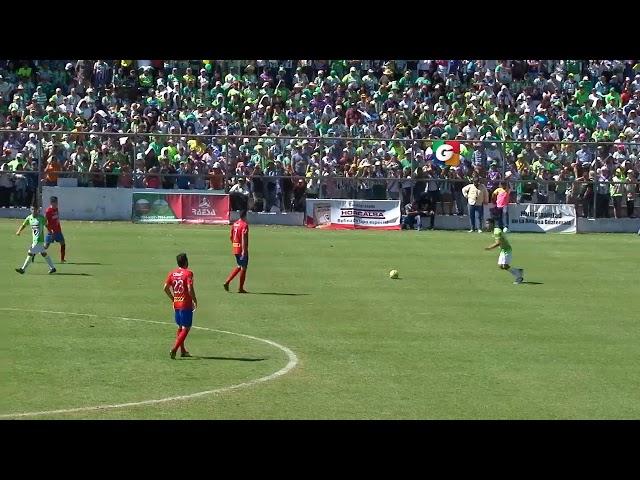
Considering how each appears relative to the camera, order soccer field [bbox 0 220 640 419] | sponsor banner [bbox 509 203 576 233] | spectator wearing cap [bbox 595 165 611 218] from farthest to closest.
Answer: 1. spectator wearing cap [bbox 595 165 611 218]
2. sponsor banner [bbox 509 203 576 233]
3. soccer field [bbox 0 220 640 419]

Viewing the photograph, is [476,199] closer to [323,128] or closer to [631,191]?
[631,191]

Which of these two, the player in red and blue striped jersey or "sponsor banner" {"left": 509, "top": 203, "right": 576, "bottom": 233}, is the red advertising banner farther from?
the player in red and blue striped jersey

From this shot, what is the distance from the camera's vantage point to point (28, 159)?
4338cm

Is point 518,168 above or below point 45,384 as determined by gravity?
above

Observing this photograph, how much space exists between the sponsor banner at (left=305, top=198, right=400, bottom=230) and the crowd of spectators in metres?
0.56

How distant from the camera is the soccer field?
57.0ft

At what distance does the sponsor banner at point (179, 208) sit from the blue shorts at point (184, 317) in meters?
23.2

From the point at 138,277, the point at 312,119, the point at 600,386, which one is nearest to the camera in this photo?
the point at 600,386

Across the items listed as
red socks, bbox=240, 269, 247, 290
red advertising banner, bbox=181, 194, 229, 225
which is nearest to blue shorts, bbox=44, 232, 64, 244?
red socks, bbox=240, 269, 247, 290

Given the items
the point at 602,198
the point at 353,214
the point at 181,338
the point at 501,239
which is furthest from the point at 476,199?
the point at 181,338

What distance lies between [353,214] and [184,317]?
24.6 m
